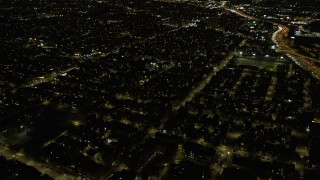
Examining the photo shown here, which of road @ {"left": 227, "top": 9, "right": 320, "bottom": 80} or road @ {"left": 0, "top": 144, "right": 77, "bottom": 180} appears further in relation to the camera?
road @ {"left": 227, "top": 9, "right": 320, "bottom": 80}

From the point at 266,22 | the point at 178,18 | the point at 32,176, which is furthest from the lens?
the point at 178,18

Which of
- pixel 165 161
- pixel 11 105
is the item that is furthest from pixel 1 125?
pixel 165 161

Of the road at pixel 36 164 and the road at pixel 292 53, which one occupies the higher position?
the road at pixel 36 164

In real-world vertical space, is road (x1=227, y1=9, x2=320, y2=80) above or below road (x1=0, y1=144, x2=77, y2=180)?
below

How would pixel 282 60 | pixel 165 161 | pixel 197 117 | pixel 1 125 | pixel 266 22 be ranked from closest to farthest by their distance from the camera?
pixel 165 161 < pixel 1 125 < pixel 197 117 < pixel 282 60 < pixel 266 22

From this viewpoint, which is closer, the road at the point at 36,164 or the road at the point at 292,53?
the road at the point at 36,164

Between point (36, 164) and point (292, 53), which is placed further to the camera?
point (292, 53)

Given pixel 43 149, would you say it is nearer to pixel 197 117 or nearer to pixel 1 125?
pixel 1 125

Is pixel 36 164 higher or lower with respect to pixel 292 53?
higher

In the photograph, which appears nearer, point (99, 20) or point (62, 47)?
point (62, 47)
